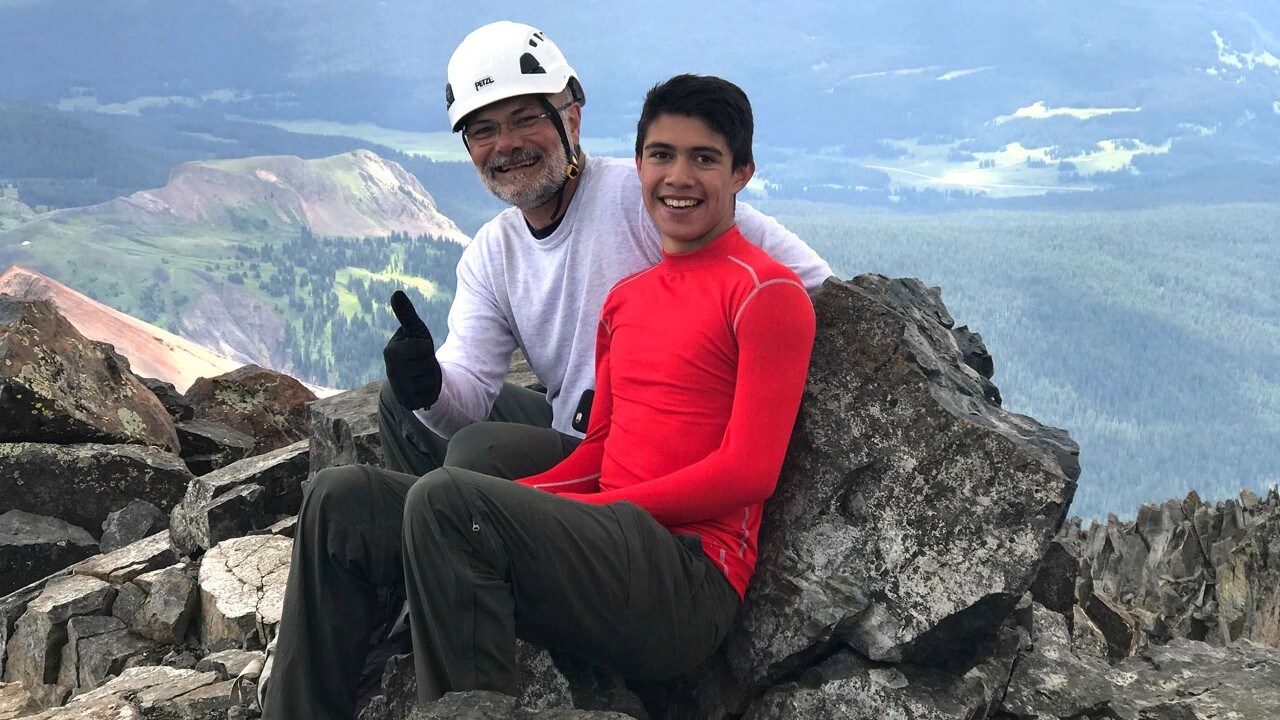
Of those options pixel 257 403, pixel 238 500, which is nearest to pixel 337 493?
pixel 238 500

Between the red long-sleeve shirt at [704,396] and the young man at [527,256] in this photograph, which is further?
the young man at [527,256]

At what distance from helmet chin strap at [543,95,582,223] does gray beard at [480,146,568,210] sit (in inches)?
1.7

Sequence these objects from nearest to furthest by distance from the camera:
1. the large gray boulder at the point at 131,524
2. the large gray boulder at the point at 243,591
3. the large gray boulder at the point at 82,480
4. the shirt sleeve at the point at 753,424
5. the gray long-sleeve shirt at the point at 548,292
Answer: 1. the shirt sleeve at the point at 753,424
2. the gray long-sleeve shirt at the point at 548,292
3. the large gray boulder at the point at 243,591
4. the large gray boulder at the point at 131,524
5. the large gray boulder at the point at 82,480

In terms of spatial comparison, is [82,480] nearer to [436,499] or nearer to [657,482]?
[436,499]

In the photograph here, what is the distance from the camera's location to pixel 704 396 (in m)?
4.82

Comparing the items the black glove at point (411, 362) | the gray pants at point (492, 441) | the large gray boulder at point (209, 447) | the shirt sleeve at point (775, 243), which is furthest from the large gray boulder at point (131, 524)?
the shirt sleeve at point (775, 243)

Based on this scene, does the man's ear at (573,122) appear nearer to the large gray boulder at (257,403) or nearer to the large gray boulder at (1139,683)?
the large gray boulder at (1139,683)

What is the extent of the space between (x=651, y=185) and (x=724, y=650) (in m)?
2.13

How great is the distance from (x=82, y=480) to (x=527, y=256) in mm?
6124

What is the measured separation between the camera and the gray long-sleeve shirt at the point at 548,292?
613cm

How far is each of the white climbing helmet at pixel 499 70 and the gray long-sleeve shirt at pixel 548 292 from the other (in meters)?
0.57

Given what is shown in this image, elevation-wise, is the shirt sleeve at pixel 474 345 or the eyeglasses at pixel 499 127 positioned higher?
the eyeglasses at pixel 499 127

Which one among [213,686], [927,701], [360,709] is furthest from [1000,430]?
[213,686]

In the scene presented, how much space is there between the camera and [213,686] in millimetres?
6711
